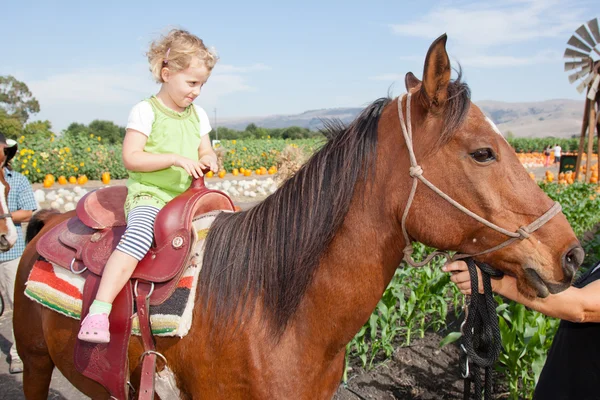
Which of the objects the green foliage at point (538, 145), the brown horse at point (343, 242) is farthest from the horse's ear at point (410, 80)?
the green foliage at point (538, 145)

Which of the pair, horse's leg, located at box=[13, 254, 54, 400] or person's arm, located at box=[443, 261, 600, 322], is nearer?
person's arm, located at box=[443, 261, 600, 322]

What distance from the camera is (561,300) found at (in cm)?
183

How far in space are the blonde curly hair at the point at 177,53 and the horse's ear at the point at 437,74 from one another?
1471mm

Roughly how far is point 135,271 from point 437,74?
5.60 feet

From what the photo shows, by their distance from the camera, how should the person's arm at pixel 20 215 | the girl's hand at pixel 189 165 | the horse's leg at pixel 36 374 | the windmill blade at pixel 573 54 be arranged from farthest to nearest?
the windmill blade at pixel 573 54 < the person's arm at pixel 20 215 < the horse's leg at pixel 36 374 < the girl's hand at pixel 189 165

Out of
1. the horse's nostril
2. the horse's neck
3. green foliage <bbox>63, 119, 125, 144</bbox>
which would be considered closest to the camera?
the horse's nostril

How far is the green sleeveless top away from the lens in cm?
248

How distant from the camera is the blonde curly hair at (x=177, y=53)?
2.48 m

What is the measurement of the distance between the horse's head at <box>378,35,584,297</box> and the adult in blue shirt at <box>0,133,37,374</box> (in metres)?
4.67

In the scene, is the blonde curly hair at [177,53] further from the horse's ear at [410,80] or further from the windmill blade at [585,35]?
the windmill blade at [585,35]

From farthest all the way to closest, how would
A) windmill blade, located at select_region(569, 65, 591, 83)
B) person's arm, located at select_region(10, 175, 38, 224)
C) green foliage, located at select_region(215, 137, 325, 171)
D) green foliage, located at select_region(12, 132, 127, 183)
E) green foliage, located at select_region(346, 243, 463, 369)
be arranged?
green foliage, located at select_region(215, 137, 325, 171), windmill blade, located at select_region(569, 65, 591, 83), green foliage, located at select_region(12, 132, 127, 183), person's arm, located at select_region(10, 175, 38, 224), green foliage, located at select_region(346, 243, 463, 369)

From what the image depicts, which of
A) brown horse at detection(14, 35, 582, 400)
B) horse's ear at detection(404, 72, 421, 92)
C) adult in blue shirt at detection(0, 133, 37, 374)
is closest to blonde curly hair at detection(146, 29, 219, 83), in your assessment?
brown horse at detection(14, 35, 582, 400)

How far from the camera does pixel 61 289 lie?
2.45 m

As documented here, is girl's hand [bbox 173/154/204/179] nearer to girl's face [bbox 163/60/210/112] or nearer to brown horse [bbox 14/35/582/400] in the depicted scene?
brown horse [bbox 14/35/582/400]
